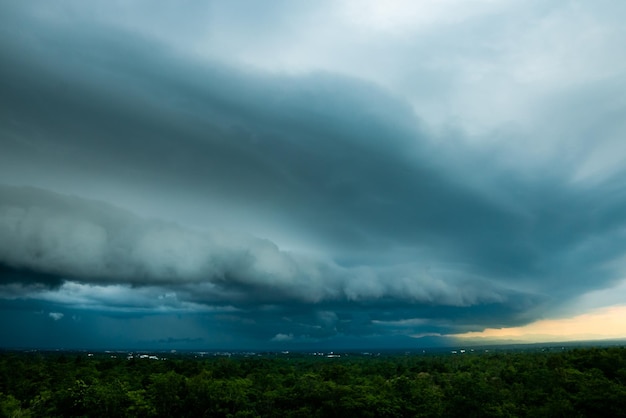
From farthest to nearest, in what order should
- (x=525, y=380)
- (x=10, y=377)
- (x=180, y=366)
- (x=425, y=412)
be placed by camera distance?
(x=180, y=366), (x=10, y=377), (x=525, y=380), (x=425, y=412)

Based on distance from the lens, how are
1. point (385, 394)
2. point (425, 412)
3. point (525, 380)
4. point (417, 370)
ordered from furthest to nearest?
point (417, 370) < point (525, 380) < point (385, 394) < point (425, 412)

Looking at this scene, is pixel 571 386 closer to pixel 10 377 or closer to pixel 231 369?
pixel 231 369

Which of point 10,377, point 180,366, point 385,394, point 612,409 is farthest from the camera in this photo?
point 180,366

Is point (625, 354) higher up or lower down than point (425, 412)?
higher up

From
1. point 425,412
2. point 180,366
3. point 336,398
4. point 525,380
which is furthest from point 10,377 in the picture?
point 525,380

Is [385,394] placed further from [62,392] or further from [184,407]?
[62,392]

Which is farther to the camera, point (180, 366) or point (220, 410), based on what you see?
point (180, 366)

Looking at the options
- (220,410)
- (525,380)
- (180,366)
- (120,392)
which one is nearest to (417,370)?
(525,380)

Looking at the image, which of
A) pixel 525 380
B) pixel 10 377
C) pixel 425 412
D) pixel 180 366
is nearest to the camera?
pixel 425 412

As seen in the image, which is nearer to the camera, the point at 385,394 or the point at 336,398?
the point at 336,398
